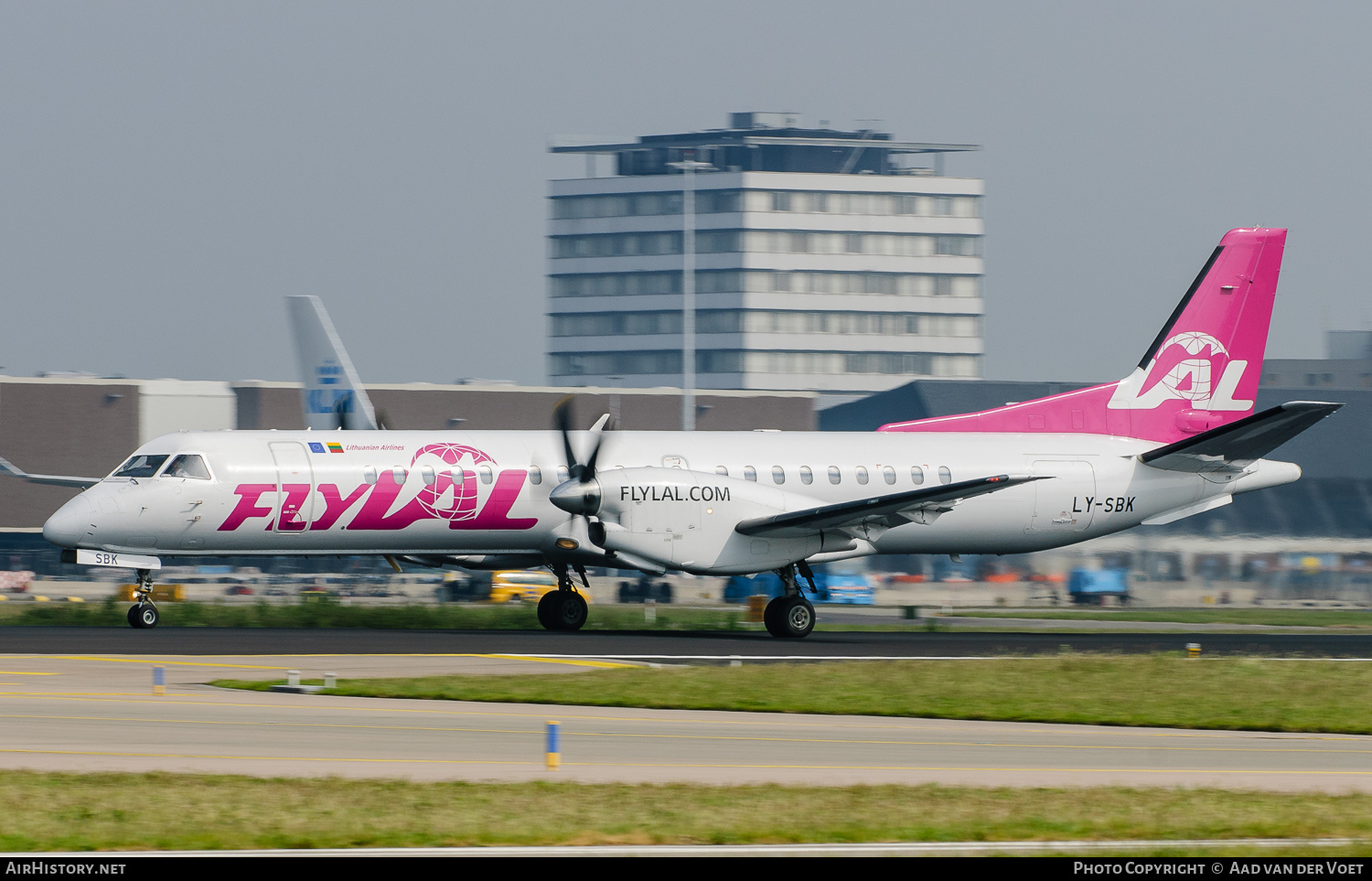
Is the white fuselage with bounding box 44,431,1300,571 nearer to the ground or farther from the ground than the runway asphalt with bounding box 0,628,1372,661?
farther from the ground

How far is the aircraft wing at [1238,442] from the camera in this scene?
97.9 feet

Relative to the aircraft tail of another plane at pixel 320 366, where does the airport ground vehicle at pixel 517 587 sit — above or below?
below

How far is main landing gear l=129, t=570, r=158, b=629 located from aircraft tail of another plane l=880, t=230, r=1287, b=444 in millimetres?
15098

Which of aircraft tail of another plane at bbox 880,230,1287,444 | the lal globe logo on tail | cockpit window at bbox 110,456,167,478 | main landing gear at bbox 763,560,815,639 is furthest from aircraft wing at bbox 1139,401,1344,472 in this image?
cockpit window at bbox 110,456,167,478

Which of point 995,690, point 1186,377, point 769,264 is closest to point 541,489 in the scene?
point 995,690

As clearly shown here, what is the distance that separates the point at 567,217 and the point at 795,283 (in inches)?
1004

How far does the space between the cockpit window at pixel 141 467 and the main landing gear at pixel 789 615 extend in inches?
435

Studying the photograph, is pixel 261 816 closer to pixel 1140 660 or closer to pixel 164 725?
pixel 164 725

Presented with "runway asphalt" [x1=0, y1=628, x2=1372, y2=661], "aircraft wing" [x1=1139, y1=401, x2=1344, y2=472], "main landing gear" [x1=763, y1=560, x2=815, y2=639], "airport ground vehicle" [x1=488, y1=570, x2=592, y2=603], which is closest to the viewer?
"runway asphalt" [x1=0, y1=628, x2=1372, y2=661]

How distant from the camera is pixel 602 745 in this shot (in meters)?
15.2

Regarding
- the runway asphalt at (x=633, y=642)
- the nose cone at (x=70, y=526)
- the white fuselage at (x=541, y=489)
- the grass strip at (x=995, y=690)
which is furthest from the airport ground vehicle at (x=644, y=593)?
the grass strip at (x=995, y=690)

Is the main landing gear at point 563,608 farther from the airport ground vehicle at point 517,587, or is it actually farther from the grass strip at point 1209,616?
the airport ground vehicle at point 517,587

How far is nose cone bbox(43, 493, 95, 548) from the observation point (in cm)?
2831

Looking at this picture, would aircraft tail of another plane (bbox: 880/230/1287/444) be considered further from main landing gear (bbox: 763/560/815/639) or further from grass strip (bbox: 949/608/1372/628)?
grass strip (bbox: 949/608/1372/628)
